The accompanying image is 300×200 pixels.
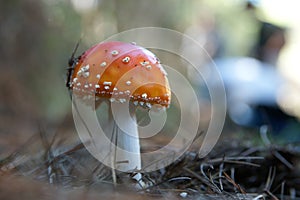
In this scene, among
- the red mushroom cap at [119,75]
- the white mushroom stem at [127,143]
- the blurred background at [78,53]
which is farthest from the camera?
the blurred background at [78,53]

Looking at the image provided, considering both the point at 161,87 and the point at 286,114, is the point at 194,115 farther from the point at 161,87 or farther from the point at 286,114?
the point at 161,87

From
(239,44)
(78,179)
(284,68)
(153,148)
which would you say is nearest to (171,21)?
(284,68)

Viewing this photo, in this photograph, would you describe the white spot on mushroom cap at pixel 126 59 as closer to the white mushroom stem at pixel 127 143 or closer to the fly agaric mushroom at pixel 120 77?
the fly agaric mushroom at pixel 120 77

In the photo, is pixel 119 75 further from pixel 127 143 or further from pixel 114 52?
pixel 127 143

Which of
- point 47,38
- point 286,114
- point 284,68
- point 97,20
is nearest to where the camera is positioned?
point 47,38

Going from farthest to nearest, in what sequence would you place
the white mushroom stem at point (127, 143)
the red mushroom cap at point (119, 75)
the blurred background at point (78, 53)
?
1. the blurred background at point (78, 53)
2. the white mushroom stem at point (127, 143)
3. the red mushroom cap at point (119, 75)

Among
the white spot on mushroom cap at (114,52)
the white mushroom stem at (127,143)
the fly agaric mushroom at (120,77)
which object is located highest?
the white spot on mushroom cap at (114,52)

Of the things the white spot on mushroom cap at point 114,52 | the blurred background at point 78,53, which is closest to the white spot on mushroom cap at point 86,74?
the white spot on mushroom cap at point 114,52
